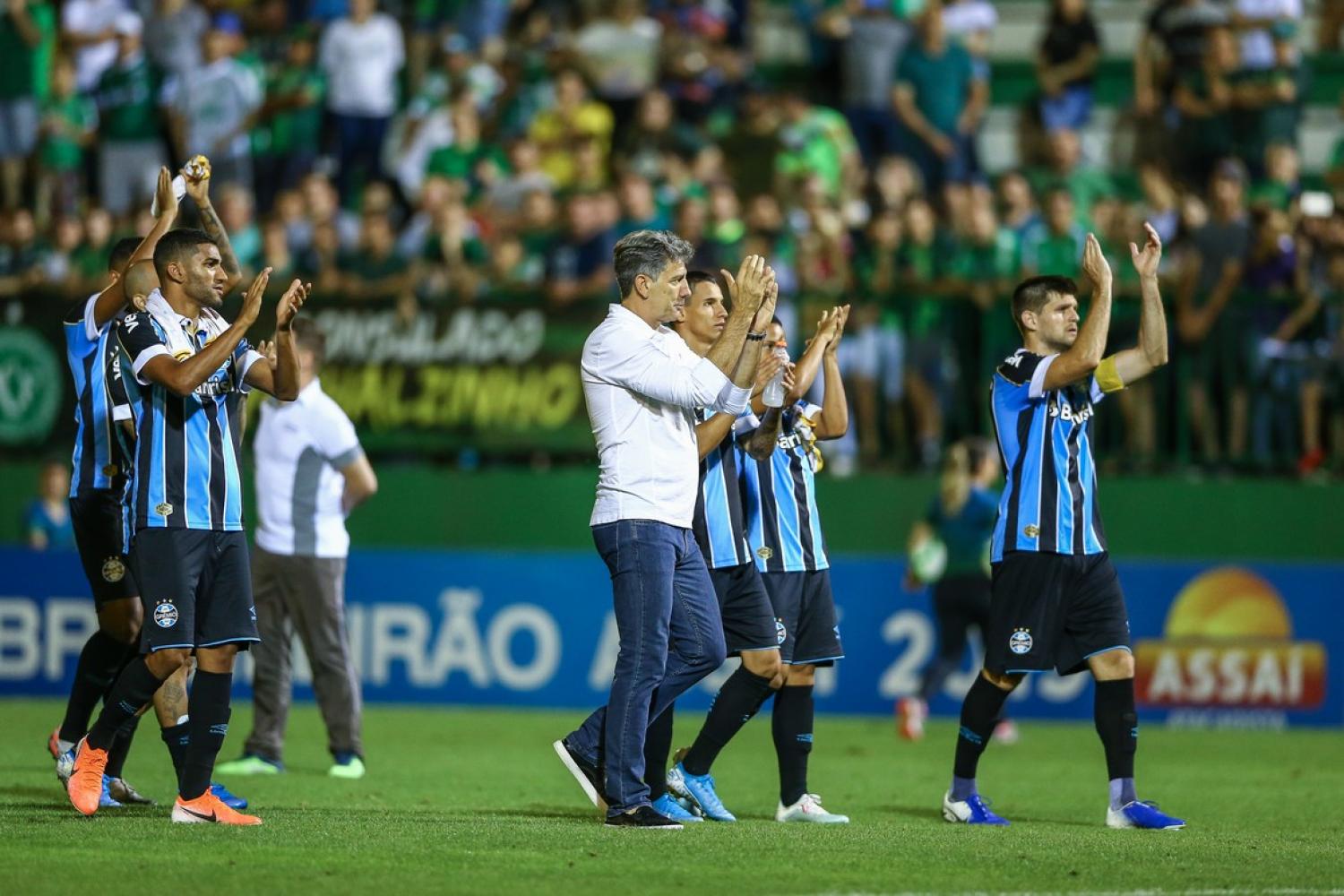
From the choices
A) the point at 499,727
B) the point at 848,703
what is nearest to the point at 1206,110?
the point at 848,703

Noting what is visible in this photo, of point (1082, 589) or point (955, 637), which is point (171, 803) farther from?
point (955, 637)

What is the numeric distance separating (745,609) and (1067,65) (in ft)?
39.0

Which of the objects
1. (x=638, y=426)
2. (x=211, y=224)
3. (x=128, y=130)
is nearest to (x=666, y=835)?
(x=638, y=426)

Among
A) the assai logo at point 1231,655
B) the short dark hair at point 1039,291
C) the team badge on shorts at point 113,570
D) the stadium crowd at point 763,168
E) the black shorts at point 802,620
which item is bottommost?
the assai logo at point 1231,655

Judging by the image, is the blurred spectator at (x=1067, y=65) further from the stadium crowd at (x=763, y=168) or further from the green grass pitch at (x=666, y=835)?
the green grass pitch at (x=666, y=835)

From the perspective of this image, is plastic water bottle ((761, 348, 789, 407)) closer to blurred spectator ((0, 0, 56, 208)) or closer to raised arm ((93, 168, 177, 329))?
raised arm ((93, 168, 177, 329))

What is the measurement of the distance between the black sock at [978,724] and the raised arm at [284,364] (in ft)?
10.9

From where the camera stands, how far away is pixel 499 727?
14992mm

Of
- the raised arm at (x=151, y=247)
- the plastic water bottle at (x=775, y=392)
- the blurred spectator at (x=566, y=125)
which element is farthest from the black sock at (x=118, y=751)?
the blurred spectator at (x=566, y=125)

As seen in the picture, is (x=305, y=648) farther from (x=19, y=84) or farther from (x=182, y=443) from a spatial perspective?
(x=19, y=84)

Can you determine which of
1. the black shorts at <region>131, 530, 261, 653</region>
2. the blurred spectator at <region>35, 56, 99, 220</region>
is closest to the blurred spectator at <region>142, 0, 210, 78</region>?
the blurred spectator at <region>35, 56, 99, 220</region>

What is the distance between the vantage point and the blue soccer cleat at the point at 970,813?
30.1 feet

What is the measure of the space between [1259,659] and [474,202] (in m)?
8.02

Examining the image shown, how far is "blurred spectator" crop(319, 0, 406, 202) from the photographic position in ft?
65.5
